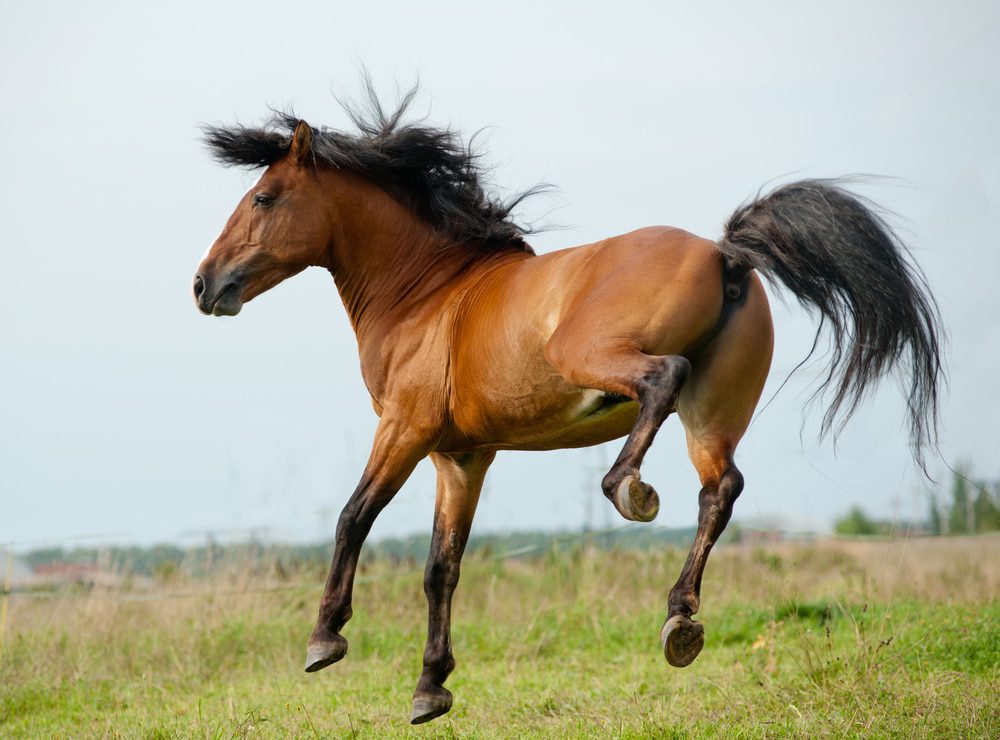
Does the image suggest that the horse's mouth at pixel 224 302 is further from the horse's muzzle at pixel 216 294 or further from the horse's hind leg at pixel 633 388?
the horse's hind leg at pixel 633 388

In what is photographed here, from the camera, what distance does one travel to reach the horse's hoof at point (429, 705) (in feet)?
18.3

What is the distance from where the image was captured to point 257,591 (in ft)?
31.8

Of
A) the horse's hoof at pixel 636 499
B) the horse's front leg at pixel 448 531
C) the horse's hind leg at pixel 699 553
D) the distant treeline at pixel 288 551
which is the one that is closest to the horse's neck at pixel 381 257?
the horse's front leg at pixel 448 531

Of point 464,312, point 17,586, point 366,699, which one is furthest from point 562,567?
point 464,312

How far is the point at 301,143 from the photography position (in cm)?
593

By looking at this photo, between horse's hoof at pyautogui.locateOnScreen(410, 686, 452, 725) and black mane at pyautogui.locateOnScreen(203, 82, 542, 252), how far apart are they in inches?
96.0

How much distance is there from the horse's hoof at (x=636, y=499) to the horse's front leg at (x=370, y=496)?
1532 mm

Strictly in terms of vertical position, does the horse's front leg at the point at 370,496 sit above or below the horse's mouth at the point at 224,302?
below

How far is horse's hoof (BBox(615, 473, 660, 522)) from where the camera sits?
165 inches

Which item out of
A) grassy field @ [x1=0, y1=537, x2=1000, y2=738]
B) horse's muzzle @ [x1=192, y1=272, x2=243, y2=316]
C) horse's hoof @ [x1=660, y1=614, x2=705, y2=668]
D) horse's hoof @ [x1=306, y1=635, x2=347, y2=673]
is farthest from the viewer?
horse's muzzle @ [x1=192, y1=272, x2=243, y2=316]

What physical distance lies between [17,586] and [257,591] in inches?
79.2

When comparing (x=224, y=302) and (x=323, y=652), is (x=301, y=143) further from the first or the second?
(x=323, y=652)

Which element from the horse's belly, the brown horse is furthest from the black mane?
the horse's belly

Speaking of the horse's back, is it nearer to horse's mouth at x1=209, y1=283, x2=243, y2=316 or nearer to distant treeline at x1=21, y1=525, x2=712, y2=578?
horse's mouth at x1=209, y1=283, x2=243, y2=316
